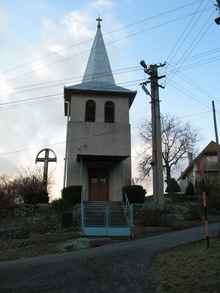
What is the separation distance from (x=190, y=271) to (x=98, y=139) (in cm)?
1578

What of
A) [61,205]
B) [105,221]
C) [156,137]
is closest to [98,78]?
[156,137]

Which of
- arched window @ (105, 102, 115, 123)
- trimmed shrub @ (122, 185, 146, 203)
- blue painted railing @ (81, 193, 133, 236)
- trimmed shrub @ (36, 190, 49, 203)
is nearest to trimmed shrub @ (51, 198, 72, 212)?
blue painted railing @ (81, 193, 133, 236)

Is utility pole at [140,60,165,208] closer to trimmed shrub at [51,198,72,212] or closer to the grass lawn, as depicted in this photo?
trimmed shrub at [51,198,72,212]

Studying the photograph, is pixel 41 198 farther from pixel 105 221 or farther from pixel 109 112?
pixel 109 112

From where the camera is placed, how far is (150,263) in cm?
754

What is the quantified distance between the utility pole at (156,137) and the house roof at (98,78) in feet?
11.3

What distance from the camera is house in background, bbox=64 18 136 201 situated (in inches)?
806

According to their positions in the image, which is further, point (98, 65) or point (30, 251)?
point (98, 65)

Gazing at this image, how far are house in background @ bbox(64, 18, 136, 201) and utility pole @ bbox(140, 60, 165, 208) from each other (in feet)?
6.64

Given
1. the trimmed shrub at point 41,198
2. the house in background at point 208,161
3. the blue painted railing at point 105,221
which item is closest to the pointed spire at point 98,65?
the trimmed shrub at point 41,198

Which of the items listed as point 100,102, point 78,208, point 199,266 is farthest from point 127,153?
point 199,266

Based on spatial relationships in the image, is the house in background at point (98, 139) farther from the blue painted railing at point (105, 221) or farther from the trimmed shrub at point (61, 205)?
the blue painted railing at point (105, 221)

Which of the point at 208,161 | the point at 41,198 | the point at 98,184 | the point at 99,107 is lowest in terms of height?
the point at 41,198

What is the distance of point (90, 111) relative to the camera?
74.3ft
